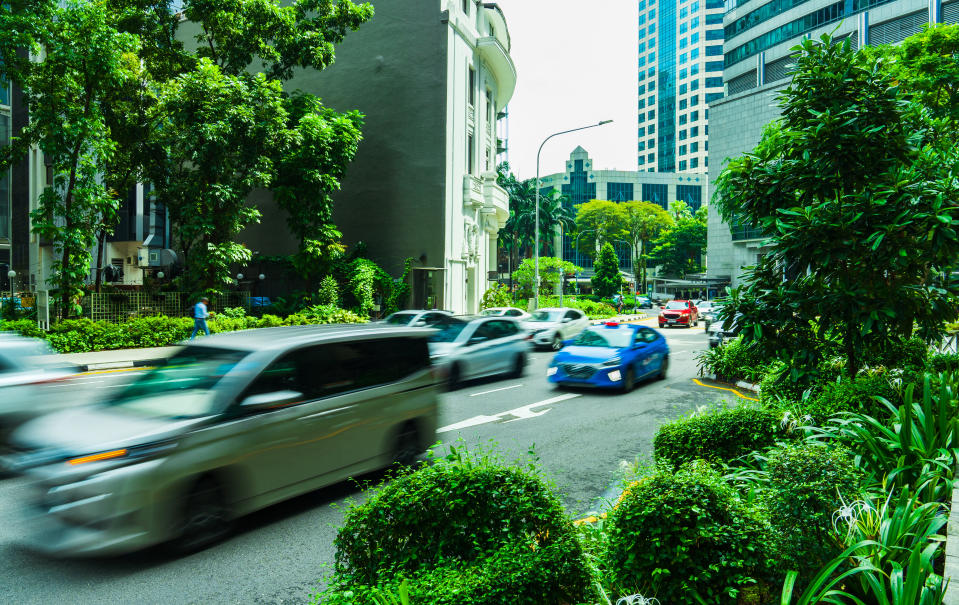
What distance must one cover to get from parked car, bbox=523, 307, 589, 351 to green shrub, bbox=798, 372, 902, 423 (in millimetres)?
13925

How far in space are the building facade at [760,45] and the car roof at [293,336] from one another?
4649cm

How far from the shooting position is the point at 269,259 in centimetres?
3206

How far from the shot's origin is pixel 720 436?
17.8 ft

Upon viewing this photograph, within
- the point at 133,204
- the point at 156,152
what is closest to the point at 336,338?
the point at 156,152

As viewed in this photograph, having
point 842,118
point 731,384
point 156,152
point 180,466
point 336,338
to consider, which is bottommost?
point 731,384

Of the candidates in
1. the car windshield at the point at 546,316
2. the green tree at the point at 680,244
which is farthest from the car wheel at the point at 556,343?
the green tree at the point at 680,244

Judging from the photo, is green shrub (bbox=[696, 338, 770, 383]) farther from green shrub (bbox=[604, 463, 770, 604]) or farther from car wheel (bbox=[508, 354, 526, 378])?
green shrub (bbox=[604, 463, 770, 604])

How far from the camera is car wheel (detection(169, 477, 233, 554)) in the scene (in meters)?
4.74

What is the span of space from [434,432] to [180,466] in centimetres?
303

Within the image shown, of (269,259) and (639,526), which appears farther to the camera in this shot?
(269,259)

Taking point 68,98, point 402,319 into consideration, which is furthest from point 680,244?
point 68,98

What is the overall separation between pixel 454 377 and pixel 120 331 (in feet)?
44.6

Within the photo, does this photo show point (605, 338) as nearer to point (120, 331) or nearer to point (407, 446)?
point (407, 446)

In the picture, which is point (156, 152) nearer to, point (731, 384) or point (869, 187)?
point (731, 384)
